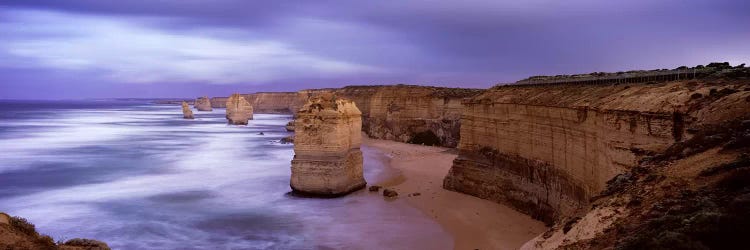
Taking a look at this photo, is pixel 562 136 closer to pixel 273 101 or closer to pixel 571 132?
pixel 571 132

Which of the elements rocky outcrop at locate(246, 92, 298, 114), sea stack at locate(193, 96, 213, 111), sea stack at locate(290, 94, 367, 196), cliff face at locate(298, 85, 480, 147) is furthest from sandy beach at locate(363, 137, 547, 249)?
sea stack at locate(193, 96, 213, 111)

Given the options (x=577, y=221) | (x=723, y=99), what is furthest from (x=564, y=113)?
(x=577, y=221)

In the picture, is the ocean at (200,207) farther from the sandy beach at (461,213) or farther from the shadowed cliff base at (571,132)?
the shadowed cliff base at (571,132)

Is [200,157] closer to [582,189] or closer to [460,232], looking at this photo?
[460,232]

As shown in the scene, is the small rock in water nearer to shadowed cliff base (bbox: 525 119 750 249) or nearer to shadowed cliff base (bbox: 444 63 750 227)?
shadowed cliff base (bbox: 444 63 750 227)

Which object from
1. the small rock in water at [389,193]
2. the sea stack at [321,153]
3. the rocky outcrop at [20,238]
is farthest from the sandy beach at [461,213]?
the rocky outcrop at [20,238]

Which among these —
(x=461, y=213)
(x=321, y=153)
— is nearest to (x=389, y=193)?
(x=321, y=153)
